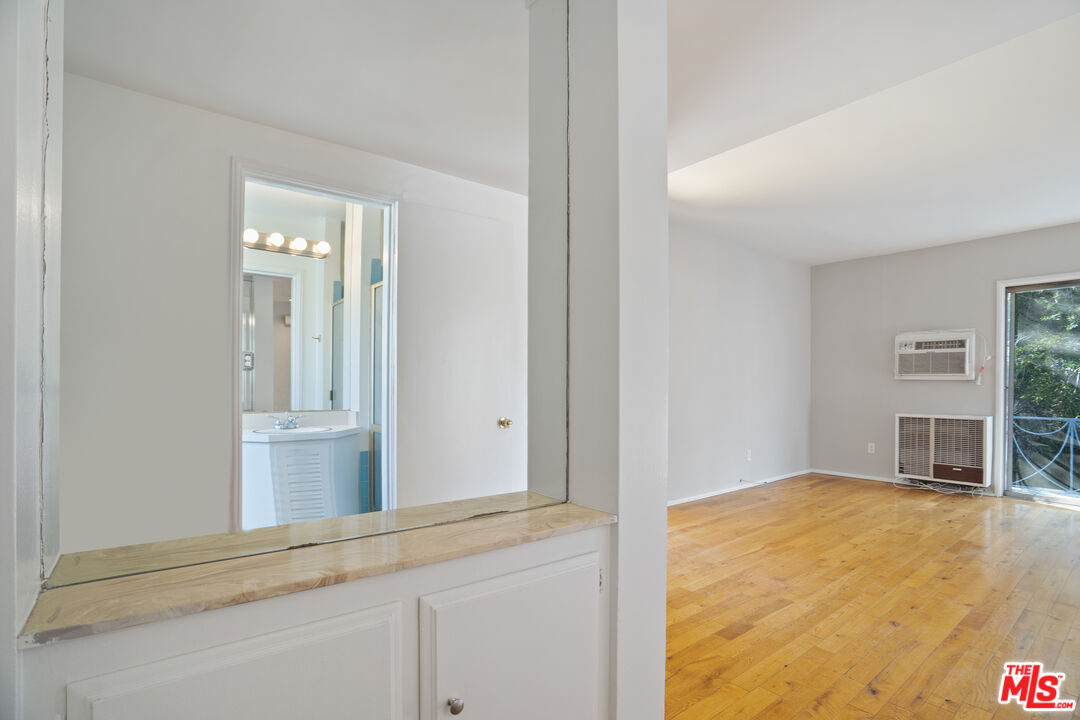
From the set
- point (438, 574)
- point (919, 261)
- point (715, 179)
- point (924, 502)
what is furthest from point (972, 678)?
point (919, 261)

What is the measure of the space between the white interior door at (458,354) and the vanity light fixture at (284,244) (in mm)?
182

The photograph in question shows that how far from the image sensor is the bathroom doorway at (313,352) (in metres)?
0.96

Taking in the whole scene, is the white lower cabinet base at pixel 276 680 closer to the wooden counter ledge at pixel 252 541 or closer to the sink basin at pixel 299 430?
the wooden counter ledge at pixel 252 541

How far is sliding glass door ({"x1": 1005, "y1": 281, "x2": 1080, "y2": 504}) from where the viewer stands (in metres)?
4.65

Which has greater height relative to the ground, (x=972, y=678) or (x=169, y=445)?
(x=169, y=445)

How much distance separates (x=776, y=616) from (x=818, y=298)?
Result: 495 cm

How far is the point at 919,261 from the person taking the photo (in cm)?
555

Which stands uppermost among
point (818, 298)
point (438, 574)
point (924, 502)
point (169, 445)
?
point (818, 298)

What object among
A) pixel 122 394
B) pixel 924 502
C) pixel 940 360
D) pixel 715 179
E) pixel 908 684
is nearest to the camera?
pixel 122 394

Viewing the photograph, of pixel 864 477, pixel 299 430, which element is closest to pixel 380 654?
pixel 299 430

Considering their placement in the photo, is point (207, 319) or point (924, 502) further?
point (924, 502)

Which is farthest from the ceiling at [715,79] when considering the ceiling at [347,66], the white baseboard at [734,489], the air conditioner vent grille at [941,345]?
the white baseboard at [734,489]

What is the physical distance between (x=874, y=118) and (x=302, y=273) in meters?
3.08

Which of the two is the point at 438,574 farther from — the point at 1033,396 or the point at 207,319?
the point at 1033,396
